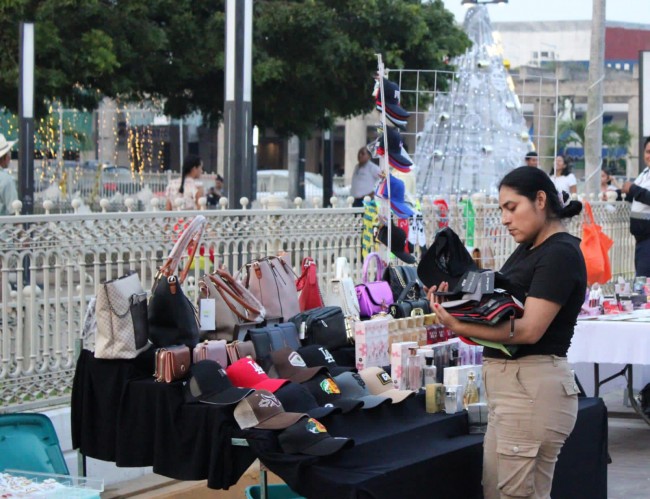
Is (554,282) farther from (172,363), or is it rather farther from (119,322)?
(119,322)

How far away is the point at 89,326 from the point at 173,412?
33.0 inches

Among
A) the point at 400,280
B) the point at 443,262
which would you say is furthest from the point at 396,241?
the point at 443,262

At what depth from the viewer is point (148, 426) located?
5.24 meters

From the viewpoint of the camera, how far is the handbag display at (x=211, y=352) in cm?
528

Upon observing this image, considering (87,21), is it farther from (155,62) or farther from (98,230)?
(98,230)

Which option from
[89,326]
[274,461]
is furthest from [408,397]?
[89,326]

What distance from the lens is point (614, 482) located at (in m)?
7.27

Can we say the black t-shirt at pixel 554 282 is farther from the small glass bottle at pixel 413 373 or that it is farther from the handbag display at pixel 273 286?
the handbag display at pixel 273 286

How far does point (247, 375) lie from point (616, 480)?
3221mm

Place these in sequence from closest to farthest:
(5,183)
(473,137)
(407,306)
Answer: (407,306) < (5,183) < (473,137)

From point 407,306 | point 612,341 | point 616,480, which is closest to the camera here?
point 407,306

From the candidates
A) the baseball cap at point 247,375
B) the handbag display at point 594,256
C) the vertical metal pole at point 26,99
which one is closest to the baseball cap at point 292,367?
the baseball cap at point 247,375

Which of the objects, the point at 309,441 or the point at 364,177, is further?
the point at 364,177

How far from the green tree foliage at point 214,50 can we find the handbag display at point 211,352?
43.2 ft
